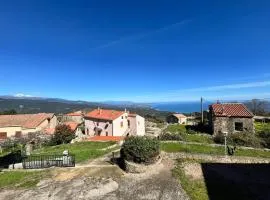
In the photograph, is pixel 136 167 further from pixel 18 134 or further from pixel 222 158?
pixel 18 134

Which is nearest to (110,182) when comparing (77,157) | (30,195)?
(30,195)

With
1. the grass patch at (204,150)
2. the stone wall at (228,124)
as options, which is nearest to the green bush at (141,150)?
the grass patch at (204,150)

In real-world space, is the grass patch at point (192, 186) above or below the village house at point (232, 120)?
below

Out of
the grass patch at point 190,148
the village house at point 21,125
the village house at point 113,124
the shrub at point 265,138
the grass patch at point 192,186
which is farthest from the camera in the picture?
the village house at point 21,125

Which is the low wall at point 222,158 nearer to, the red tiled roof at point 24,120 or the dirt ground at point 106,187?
the dirt ground at point 106,187

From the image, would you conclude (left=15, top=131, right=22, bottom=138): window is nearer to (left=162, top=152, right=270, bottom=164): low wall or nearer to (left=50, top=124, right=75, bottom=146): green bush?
(left=50, top=124, right=75, bottom=146): green bush

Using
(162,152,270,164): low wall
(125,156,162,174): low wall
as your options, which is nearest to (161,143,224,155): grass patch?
(162,152,270,164): low wall

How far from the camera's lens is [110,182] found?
15.9 meters

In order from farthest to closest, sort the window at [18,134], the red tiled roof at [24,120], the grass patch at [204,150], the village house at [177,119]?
the village house at [177,119], the red tiled roof at [24,120], the window at [18,134], the grass patch at [204,150]

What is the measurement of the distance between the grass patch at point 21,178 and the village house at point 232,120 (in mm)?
24727

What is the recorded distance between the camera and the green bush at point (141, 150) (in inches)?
688

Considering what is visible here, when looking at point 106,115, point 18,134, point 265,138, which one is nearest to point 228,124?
point 265,138

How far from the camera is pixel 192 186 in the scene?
14945mm

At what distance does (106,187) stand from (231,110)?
86.4ft
